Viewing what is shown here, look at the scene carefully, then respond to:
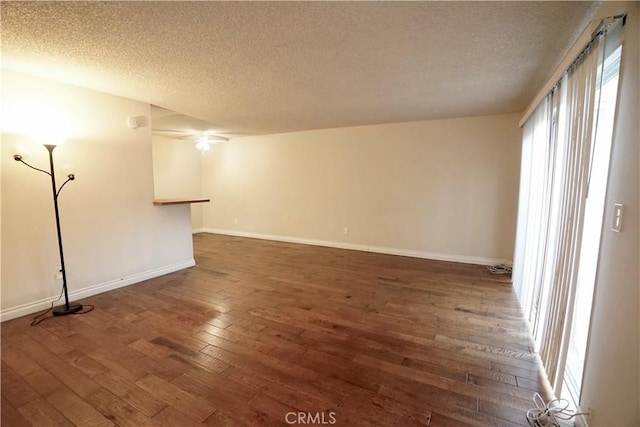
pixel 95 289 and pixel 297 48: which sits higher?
pixel 297 48

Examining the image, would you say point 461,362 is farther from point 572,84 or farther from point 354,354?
point 572,84

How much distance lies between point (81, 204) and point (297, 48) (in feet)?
9.68

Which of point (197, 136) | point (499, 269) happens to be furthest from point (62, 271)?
point (499, 269)

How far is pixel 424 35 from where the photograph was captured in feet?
6.42

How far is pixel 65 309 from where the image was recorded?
112 inches

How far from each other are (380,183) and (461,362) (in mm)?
3477

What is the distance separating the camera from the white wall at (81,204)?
267 centimetres

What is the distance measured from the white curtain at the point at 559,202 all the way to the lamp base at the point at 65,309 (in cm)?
411

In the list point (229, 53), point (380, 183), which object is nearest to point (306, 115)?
point (380, 183)

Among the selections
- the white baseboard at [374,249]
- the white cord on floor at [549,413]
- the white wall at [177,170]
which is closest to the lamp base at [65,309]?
the white wall at [177,170]

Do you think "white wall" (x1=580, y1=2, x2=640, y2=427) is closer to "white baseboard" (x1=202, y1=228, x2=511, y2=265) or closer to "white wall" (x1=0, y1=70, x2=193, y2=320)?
"white baseboard" (x1=202, y1=228, x2=511, y2=265)

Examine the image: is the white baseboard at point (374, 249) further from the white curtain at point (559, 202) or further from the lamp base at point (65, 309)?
the lamp base at point (65, 309)

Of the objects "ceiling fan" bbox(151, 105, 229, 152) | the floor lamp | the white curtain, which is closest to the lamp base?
the floor lamp

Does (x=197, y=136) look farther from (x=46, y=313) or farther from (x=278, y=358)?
(x=278, y=358)
